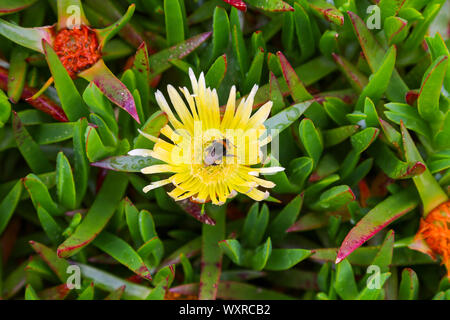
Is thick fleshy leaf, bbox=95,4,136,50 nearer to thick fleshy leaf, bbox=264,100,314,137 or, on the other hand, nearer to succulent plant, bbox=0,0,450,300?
succulent plant, bbox=0,0,450,300

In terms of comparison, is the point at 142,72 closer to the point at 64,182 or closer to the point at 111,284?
the point at 64,182

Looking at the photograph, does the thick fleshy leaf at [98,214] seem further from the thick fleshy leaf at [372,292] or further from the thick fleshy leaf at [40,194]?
the thick fleshy leaf at [372,292]

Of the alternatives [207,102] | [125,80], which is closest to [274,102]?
[207,102]

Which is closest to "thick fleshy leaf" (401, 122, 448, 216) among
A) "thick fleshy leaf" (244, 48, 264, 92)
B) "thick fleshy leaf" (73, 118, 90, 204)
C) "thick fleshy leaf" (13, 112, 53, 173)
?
"thick fleshy leaf" (244, 48, 264, 92)

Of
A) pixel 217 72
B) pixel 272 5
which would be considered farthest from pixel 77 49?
pixel 272 5
